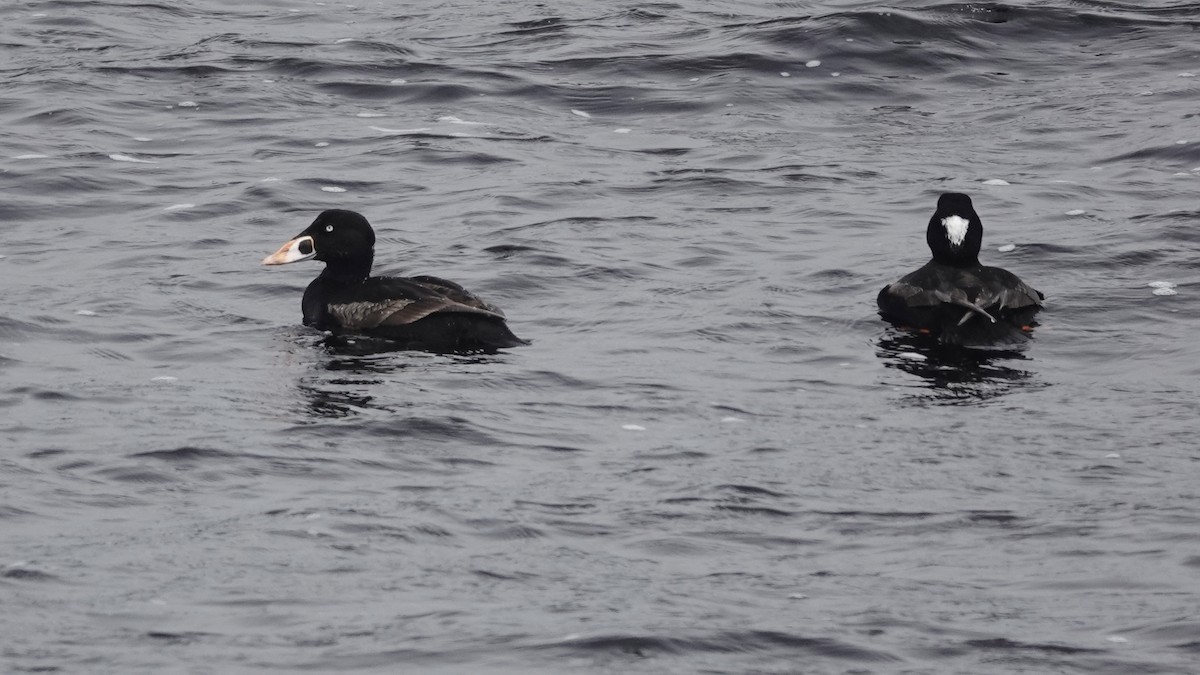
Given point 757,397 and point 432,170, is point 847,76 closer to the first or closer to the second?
point 432,170

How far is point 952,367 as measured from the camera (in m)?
11.9

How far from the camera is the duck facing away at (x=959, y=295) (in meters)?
12.5

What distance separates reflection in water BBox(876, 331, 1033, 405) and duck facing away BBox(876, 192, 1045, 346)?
0.48 ft

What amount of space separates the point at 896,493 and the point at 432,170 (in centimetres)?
960

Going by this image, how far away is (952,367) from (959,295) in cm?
82

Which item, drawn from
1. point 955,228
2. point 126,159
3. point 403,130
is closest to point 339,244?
point 955,228

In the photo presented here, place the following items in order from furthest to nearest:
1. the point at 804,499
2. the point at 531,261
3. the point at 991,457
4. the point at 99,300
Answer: the point at 531,261, the point at 99,300, the point at 991,457, the point at 804,499

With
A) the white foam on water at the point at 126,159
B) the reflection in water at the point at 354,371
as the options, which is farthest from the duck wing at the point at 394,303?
the white foam on water at the point at 126,159

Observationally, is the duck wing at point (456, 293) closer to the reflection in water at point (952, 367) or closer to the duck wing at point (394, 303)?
the duck wing at point (394, 303)

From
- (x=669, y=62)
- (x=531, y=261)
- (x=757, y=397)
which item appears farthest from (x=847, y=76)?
(x=757, y=397)

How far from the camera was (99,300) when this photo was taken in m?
13.5

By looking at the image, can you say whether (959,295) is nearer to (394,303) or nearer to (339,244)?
(394,303)

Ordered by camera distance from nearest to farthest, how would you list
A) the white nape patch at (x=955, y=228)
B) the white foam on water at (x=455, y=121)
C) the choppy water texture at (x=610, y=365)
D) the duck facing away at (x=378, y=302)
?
the choppy water texture at (x=610, y=365) → the duck facing away at (x=378, y=302) → the white nape patch at (x=955, y=228) → the white foam on water at (x=455, y=121)

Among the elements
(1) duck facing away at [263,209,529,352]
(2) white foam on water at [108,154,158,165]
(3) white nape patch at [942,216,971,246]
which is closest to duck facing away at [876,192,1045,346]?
(3) white nape patch at [942,216,971,246]
